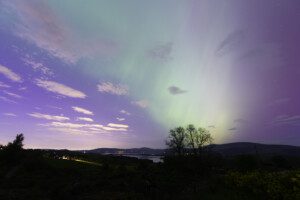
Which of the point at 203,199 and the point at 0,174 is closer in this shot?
the point at 203,199

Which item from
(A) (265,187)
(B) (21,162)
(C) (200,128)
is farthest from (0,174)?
(C) (200,128)

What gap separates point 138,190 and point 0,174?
82.5 ft

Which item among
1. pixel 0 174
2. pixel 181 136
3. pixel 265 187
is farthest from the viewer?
pixel 181 136

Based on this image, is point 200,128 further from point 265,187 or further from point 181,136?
point 265,187

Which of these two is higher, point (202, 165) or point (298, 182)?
point (202, 165)

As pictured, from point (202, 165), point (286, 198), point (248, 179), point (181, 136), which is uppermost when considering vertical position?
point (181, 136)

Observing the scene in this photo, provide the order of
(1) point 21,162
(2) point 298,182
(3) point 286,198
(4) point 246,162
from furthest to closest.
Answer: (1) point 21,162 < (4) point 246,162 < (2) point 298,182 < (3) point 286,198

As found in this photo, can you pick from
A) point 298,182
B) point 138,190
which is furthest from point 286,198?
point 138,190

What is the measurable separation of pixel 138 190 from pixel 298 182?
14.0m

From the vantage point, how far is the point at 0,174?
4197cm

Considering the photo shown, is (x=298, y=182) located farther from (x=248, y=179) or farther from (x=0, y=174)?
(x=0, y=174)

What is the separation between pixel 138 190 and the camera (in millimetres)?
27484

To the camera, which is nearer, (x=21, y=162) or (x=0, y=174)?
(x=0, y=174)

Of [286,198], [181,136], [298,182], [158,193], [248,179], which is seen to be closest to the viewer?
[286,198]
